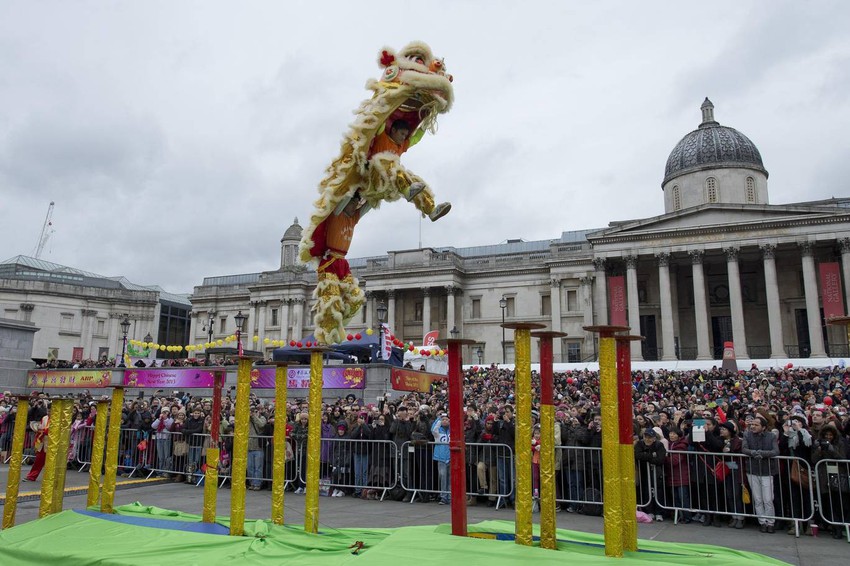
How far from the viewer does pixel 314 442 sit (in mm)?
7008

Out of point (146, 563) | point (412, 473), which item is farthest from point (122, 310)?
point (146, 563)

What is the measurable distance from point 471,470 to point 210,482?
19.0ft

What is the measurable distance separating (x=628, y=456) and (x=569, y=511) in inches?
233

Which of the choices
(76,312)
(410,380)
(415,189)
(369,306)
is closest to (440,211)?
(415,189)

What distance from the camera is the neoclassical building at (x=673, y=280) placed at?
4425cm

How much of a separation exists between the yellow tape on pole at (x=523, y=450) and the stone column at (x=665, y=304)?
142 ft

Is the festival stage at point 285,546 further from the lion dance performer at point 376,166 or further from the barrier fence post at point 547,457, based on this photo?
the lion dance performer at point 376,166

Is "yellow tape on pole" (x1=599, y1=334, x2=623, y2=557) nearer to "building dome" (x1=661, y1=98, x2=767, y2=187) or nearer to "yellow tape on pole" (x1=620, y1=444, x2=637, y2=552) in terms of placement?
"yellow tape on pole" (x1=620, y1=444, x2=637, y2=552)

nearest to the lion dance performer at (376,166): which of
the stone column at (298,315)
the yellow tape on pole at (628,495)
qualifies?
the yellow tape on pole at (628,495)

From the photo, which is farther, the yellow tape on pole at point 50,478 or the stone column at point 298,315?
the stone column at point 298,315

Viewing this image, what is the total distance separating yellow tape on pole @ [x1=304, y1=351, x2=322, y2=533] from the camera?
23.0 ft

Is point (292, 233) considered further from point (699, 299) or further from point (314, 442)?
point (314, 442)

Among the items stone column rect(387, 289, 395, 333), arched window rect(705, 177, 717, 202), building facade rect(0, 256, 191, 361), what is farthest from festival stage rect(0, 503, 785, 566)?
building facade rect(0, 256, 191, 361)

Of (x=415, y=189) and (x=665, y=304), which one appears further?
(x=665, y=304)
